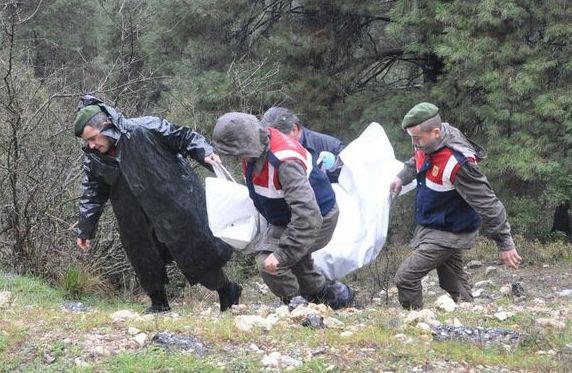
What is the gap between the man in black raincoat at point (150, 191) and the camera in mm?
5023

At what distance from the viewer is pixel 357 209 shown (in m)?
5.66

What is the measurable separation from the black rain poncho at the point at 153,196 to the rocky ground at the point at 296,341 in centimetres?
101

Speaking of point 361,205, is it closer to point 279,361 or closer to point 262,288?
point 279,361

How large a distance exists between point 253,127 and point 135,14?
8330mm

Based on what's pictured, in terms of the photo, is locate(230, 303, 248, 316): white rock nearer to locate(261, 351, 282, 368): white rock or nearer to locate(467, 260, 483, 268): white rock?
locate(261, 351, 282, 368): white rock

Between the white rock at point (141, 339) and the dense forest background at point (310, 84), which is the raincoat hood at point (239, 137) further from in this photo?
the dense forest background at point (310, 84)

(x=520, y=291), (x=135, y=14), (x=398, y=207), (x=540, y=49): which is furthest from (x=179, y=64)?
(x=520, y=291)

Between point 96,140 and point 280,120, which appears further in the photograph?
point 280,120

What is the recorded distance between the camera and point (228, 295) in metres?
5.73

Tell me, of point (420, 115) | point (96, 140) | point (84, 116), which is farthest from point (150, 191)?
point (420, 115)

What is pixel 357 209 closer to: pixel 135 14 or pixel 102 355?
pixel 102 355

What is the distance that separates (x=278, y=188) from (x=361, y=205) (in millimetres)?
1427

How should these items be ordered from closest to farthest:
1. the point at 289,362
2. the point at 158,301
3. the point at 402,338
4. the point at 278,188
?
the point at 289,362
the point at 402,338
the point at 278,188
the point at 158,301

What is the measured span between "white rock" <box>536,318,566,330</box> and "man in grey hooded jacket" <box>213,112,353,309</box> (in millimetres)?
1312
